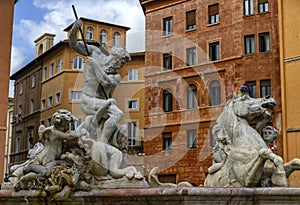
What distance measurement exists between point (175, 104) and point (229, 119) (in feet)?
86.7

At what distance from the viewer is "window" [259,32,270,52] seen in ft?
95.8

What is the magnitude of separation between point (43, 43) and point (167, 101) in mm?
25293

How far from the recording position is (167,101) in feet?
110

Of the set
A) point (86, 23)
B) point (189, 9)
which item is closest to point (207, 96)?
point (189, 9)

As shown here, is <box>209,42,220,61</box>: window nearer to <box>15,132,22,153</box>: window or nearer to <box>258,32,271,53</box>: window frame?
<box>258,32,271,53</box>: window frame

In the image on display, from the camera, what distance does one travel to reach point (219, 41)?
31594 millimetres

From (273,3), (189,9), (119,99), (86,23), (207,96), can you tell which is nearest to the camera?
(273,3)

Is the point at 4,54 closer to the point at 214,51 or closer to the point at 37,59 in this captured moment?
the point at 214,51

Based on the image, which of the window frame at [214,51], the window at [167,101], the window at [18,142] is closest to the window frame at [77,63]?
the window at [18,142]

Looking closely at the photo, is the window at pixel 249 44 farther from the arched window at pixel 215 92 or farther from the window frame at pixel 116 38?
the window frame at pixel 116 38

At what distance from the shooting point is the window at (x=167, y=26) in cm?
3462

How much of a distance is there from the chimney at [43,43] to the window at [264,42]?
30.1 m

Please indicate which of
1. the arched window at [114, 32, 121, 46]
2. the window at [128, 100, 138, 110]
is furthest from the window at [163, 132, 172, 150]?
the arched window at [114, 32, 121, 46]

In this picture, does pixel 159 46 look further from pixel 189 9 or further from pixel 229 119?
pixel 229 119
